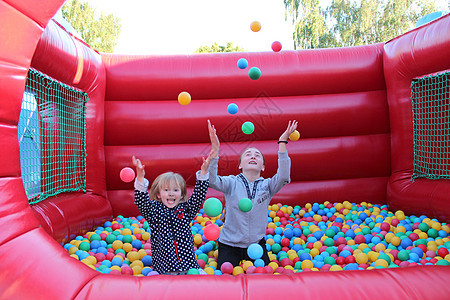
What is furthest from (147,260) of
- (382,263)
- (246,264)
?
(382,263)

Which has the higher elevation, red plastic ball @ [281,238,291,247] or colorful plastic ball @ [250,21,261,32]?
colorful plastic ball @ [250,21,261,32]

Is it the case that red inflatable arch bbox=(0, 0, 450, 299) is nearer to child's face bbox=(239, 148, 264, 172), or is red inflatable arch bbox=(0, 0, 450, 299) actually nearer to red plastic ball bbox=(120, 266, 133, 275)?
red plastic ball bbox=(120, 266, 133, 275)

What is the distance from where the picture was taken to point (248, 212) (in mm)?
2273

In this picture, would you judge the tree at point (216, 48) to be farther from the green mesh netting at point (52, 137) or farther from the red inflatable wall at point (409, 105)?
the green mesh netting at point (52, 137)

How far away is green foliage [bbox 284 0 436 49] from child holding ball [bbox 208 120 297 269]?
14100 millimetres

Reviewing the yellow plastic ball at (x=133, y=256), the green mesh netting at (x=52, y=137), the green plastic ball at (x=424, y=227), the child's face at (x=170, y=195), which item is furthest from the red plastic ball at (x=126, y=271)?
the green plastic ball at (x=424, y=227)

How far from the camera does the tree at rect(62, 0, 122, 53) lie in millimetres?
15133

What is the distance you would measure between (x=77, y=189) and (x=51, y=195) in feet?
1.23

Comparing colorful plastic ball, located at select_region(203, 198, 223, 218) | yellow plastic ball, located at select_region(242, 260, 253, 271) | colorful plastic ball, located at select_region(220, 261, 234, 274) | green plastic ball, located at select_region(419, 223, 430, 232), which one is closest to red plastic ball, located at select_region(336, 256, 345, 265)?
yellow plastic ball, located at select_region(242, 260, 253, 271)

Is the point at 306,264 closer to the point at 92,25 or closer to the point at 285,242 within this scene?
the point at 285,242

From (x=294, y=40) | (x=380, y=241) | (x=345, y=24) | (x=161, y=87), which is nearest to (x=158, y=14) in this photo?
(x=294, y=40)

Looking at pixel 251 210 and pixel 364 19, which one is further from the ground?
pixel 364 19

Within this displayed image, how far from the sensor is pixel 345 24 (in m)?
Result: 16.3

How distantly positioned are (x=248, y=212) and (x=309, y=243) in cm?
53
